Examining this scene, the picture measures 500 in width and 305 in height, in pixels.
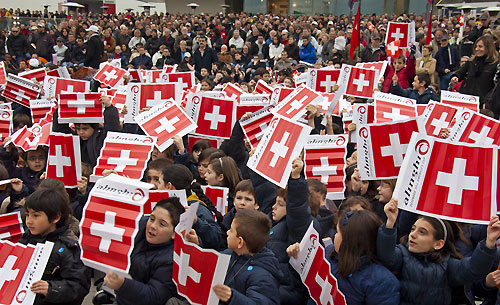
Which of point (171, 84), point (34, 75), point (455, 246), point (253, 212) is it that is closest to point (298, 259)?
point (253, 212)

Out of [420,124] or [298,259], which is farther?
[420,124]

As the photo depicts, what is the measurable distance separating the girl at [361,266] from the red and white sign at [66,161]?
2934 mm

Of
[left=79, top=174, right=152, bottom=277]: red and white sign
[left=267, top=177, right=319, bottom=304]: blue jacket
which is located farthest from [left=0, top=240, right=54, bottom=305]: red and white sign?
[left=267, top=177, right=319, bottom=304]: blue jacket

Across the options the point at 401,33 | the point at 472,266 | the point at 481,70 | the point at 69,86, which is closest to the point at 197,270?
the point at 472,266

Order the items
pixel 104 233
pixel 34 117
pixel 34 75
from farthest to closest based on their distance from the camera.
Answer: pixel 34 75
pixel 34 117
pixel 104 233

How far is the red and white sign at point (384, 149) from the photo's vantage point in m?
4.56

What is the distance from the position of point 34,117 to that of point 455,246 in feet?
21.9

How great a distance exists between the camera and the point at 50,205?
12.5 ft

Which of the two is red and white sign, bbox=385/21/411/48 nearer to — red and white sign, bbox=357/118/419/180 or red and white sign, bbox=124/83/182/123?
red and white sign, bbox=124/83/182/123

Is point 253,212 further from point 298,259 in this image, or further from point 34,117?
point 34,117

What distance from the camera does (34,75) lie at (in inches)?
391

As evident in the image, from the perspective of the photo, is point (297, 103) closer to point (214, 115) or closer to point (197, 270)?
point (214, 115)

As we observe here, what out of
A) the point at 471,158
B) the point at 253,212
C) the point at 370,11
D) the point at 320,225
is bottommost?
the point at 320,225

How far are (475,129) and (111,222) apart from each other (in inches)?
145
